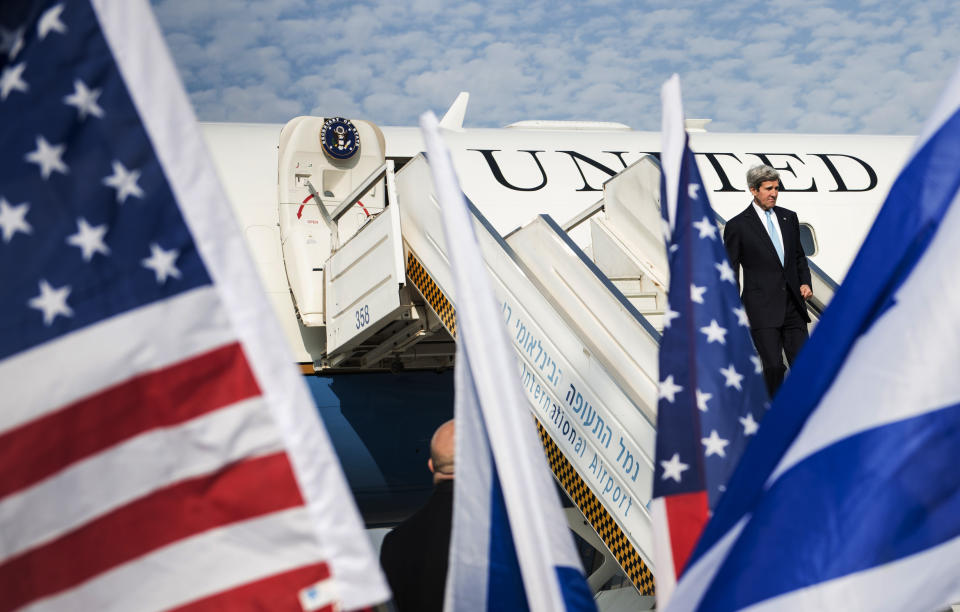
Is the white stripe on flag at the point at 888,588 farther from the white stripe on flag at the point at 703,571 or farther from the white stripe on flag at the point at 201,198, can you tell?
the white stripe on flag at the point at 201,198

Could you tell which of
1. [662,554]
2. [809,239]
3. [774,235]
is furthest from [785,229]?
[809,239]

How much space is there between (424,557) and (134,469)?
1.23 metres

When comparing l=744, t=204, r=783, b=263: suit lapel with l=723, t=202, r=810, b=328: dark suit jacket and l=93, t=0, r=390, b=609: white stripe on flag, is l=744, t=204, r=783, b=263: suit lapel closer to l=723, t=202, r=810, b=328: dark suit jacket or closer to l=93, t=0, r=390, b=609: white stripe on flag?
l=723, t=202, r=810, b=328: dark suit jacket

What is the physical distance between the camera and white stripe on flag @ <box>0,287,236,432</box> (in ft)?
6.15

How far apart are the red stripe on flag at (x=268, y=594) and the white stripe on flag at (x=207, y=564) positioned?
0.01 metres

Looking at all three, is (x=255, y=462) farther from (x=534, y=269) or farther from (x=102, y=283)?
(x=534, y=269)

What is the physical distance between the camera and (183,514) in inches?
75.4

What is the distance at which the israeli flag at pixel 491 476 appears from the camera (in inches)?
96.2

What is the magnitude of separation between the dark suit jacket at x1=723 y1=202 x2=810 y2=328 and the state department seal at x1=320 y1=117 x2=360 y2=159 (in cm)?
447

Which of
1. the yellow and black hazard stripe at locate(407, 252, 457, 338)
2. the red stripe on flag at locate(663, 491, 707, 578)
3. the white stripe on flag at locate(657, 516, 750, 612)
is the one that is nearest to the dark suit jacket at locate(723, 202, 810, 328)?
the yellow and black hazard stripe at locate(407, 252, 457, 338)

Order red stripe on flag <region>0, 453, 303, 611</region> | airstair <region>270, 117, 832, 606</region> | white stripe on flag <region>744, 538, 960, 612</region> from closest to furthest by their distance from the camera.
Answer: red stripe on flag <region>0, 453, 303, 611</region> < white stripe on flag <region>744, 538, 960, 612</region> < airstair <region>270, 117, 832, 606</region>

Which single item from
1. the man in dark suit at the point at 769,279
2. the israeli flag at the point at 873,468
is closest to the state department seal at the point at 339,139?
the man in dark suit at the point at 769,279

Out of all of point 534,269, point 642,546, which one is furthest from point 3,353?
point 534,269

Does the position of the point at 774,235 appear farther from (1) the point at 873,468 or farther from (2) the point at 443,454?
(1) the point at 873,468
